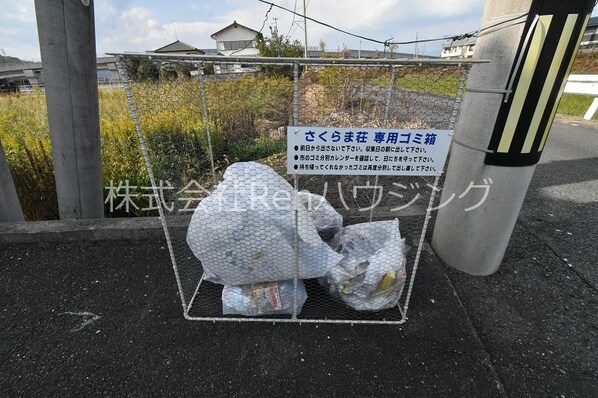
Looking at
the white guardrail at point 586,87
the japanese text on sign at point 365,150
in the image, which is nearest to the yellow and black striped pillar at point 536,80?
the japanese text on sign at point 365,150

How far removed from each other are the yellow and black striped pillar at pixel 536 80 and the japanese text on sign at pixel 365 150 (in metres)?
0.71

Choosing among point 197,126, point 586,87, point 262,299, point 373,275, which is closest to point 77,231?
point 197,126

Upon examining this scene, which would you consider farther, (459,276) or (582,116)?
(582,116)

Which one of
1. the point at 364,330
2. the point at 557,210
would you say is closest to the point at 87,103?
the point at 364,330

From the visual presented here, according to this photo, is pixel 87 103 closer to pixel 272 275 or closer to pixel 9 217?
pixel 9 217

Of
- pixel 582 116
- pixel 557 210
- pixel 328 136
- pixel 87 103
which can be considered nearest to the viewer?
pixel 328 136

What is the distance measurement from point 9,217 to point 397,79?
364 centimetres

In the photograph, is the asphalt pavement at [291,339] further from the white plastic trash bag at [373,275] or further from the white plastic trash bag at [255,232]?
the white plastic trash bag at [255,232]

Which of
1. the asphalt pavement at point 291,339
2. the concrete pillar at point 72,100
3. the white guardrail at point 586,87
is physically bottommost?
the asphalt pavement at point 291,339

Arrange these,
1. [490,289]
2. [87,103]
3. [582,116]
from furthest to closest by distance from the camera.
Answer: [582,116] < [87,103] < [490,289]

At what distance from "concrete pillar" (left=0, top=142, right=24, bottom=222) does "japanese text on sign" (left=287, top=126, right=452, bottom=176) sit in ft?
9.33

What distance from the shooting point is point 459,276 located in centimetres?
237

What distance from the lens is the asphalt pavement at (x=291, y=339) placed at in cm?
159

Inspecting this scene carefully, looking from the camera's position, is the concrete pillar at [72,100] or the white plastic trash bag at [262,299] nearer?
the white plastic trash bag at [262,299]
